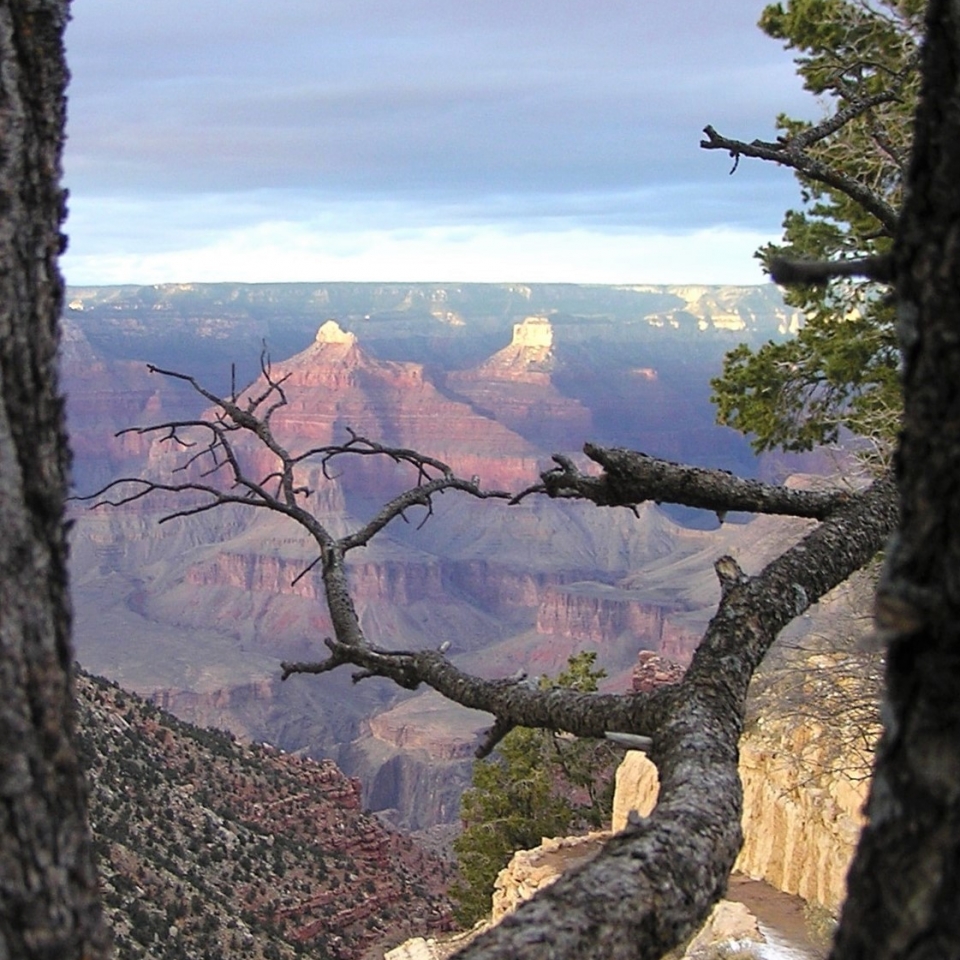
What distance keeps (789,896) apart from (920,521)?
16.2m

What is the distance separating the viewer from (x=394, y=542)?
482 ft

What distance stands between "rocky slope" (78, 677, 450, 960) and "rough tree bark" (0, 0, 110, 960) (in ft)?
52.3

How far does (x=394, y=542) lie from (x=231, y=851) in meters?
122

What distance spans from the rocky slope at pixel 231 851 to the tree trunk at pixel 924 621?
16.3m

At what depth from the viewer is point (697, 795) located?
2393mm

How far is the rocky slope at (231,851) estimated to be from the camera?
20172mm

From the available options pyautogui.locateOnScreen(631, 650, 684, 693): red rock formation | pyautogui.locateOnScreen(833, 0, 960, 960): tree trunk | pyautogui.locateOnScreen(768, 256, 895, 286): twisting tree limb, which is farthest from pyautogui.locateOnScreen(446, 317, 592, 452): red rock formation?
pyautogui.locateOnScreen(833, 0, 960, 960): tree trunk

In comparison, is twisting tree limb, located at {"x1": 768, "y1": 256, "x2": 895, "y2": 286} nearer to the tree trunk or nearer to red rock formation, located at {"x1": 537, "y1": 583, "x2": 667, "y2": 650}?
the tree trunk

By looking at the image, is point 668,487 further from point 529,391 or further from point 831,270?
point 529,391

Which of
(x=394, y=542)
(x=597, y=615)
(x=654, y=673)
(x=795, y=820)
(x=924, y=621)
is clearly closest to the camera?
(x=924, y=621)

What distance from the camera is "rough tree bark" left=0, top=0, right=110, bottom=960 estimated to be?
1.44 meters

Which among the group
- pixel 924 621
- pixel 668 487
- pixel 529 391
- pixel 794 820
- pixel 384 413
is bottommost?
pixel 384 413

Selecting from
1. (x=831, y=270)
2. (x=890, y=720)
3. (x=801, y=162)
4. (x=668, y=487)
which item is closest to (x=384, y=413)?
(x=801, y=162)

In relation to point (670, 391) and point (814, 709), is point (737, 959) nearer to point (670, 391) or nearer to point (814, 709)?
point (814, 709)
